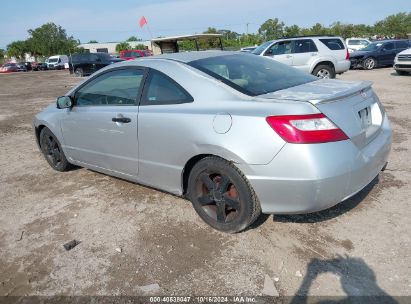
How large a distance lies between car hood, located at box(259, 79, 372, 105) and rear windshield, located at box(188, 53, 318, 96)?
0.13 m

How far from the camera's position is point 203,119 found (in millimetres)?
3006

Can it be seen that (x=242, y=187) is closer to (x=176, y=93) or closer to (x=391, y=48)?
(x=176, y=93)

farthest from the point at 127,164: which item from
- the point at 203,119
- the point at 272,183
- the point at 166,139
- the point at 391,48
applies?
the point at 391,48

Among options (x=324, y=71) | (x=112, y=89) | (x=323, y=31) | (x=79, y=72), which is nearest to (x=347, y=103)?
(x=112, y=89)

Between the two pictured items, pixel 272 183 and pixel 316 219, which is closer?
pixel 272 183

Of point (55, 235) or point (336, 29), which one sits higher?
point (336, 29)

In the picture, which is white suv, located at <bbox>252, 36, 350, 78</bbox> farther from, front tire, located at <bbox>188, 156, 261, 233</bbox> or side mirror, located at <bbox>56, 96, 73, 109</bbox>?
front tire, located at <bbox>188, 156, 261, 233</bbox>

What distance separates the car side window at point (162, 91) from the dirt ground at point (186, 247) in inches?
44.6

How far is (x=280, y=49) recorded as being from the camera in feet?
41.9

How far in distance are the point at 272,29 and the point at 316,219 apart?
63.4 metres

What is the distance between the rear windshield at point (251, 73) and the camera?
126 inches

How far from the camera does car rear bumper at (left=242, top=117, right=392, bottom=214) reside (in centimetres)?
259

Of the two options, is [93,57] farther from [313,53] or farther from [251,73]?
[251,73]

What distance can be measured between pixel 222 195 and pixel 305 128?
3.09ft
